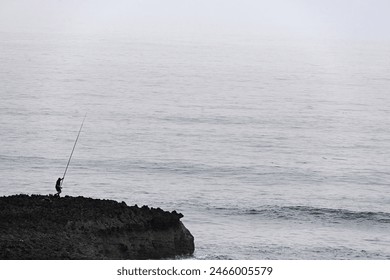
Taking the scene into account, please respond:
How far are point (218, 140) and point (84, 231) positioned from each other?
4386 cm

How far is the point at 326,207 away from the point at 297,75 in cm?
8298

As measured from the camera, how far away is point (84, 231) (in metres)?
30.9

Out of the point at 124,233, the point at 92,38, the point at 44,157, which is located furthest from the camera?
the point at 92,38

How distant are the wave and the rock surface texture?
13637mm

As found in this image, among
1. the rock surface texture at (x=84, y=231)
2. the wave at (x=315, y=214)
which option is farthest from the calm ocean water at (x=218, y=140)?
the rock surface texture at (x=84, y=231)

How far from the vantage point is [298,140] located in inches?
3056

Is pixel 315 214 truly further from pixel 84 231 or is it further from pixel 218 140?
pixel 218 140

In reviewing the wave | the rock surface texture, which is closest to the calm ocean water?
the wave

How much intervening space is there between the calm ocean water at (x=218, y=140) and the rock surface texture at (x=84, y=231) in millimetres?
2471

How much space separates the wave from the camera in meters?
46.5

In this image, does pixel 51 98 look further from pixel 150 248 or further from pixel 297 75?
pixel 150 248

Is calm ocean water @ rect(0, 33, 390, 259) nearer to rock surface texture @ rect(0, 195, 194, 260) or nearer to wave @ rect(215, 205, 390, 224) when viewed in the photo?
wave @ rect(215, 205, 390, 224)

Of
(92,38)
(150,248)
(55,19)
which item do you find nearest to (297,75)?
(92,38)

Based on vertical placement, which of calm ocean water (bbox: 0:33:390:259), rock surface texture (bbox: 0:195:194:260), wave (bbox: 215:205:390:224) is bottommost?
calm ocean water (bbox: 0:33:390:259)
